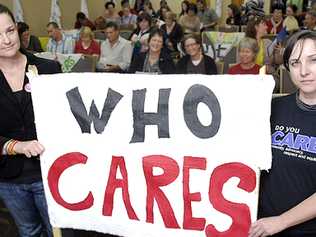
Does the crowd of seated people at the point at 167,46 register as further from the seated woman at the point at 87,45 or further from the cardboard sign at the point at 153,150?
the cardboard sign at the point at 153,150

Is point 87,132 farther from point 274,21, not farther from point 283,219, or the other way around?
point 274,21

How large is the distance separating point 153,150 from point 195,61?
286 cm

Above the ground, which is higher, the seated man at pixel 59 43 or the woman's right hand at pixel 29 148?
the seated man at pixel 59 43

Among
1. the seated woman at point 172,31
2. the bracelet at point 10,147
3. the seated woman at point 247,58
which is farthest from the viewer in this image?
the seated woman at point 172,31

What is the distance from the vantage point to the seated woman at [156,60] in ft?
14.3

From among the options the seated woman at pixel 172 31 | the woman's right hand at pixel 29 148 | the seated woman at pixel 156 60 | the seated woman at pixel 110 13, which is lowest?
the woman's right hand at pixel 29 148

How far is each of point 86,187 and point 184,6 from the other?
881 cm

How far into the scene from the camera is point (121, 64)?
558 cm

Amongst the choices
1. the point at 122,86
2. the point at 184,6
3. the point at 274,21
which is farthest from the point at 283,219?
the point at 184,6

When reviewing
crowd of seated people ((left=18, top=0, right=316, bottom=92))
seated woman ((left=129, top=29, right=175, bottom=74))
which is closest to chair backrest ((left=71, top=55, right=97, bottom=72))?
crowd of seated people ((left=18, top=0, right=316, bottom=92))

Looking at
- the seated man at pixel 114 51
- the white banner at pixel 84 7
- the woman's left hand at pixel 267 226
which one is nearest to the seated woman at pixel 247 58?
the seated man at pixel 114 51

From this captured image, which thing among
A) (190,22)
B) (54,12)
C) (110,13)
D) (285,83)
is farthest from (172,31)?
(110,13)

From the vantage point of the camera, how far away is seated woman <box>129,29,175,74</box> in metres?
4.35

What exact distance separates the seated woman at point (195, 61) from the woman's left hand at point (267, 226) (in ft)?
9.46
